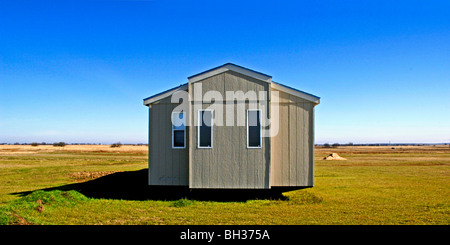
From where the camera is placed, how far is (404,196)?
1298 cm

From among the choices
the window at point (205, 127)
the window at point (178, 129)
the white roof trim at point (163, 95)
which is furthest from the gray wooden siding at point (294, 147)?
the white roof trim at point (163, 95)

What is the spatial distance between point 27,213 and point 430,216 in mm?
13160

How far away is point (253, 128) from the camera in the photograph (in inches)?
443

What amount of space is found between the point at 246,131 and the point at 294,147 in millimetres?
2068

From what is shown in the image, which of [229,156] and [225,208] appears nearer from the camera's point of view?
[225,208]

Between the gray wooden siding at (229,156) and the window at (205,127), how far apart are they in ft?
0.57

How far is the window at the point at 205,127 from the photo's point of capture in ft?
37.2

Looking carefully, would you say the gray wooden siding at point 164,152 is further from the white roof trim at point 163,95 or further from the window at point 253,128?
the window at point 253,128

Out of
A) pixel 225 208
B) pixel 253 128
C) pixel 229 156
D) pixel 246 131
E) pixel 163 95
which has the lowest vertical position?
pixel 225 208

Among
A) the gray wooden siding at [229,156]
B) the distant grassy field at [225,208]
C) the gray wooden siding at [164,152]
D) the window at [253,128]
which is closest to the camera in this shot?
the distant grassy field at [225,208]

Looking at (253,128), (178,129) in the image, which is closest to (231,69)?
(253,128)

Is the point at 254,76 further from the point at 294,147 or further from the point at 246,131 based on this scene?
the point at 294,147

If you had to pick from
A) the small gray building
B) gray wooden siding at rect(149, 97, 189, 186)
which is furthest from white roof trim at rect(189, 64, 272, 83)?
gray wooden siding at rect(149, 97, 189, 186)

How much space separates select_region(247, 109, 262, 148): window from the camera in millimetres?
11195
